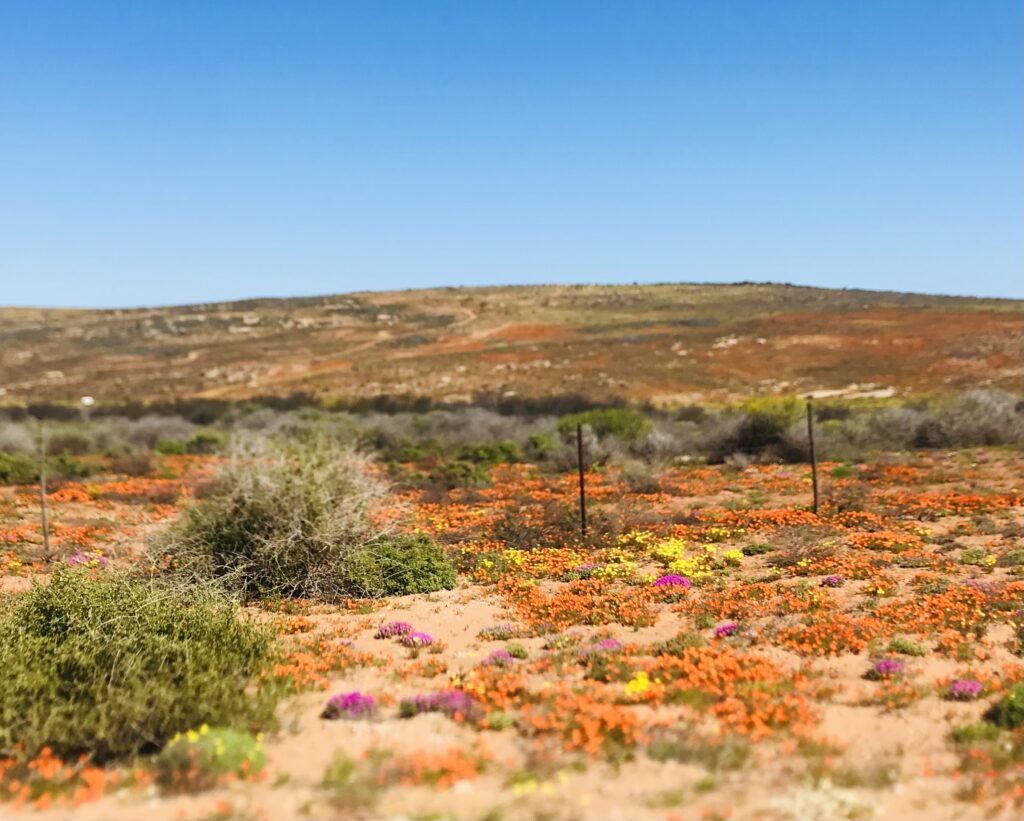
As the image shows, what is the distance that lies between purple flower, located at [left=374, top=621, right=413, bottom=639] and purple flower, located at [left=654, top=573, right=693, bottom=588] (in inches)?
143

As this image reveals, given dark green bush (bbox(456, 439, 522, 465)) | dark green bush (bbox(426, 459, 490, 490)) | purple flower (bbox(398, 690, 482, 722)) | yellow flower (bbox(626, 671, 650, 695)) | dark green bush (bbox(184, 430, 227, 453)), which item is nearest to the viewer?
purple flower (bbox(398, 690, 482, 722))

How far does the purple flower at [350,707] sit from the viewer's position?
22.6ft

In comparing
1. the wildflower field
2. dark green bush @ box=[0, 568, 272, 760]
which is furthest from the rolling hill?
dark green bush @ box=[0, 568, 272, 760]

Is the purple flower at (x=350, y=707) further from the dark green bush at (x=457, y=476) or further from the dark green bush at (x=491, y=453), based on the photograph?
the dark green bush at (x=491, y=453)

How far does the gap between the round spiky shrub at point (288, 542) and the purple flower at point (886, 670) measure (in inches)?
243

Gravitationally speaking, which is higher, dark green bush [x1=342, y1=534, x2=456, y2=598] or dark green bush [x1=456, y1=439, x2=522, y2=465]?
dark green bush [x1=342, y1=534, x2=456, y2=598]

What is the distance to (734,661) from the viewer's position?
7875mm

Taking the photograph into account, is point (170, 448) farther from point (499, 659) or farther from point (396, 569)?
point (499, 659)

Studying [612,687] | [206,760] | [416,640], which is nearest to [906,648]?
[612,687]

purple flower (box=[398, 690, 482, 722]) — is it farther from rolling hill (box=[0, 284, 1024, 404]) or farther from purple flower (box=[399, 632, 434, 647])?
rolling hill (box=[0, 284, 1024, 404])

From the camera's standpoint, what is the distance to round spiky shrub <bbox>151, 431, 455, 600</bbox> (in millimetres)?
11445

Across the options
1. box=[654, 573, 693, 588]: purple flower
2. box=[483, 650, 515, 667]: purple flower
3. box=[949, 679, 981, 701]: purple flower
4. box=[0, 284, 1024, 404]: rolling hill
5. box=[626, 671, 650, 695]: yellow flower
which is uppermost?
box=[0, 284, 1024, 404]: rolling hill

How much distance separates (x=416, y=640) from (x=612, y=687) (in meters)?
2.64

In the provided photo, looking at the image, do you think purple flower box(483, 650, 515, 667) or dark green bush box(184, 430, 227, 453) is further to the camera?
dark green bush box(184, 430, 227, 453)
